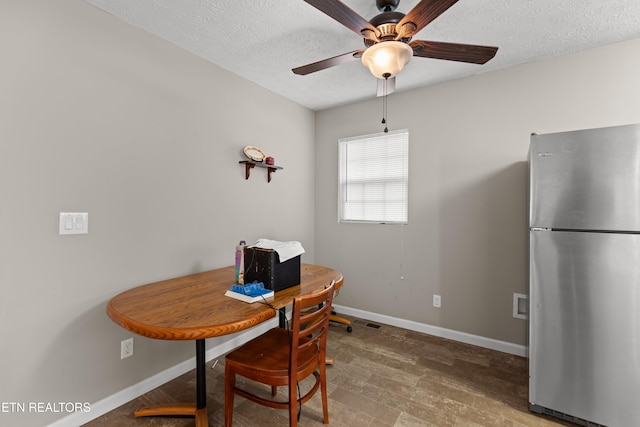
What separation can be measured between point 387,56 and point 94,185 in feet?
6.27

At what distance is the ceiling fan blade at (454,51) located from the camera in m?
1.57

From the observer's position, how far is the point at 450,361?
2.44m

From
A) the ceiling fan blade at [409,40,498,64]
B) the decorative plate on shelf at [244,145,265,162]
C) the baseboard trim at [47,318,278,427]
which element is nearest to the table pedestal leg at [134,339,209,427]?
the baseboard trim at [47,318,278,427]

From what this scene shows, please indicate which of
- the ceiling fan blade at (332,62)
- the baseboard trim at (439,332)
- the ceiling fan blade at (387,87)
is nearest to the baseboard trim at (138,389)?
the baseboard trim at (439,332)

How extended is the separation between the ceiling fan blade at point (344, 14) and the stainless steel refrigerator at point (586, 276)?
50.4 inches

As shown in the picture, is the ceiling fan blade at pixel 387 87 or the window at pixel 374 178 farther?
the window at pixel 374 178

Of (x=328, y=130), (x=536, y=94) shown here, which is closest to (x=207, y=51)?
(x=328, y=130)

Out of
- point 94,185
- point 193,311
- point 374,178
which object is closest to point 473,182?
point 374,178

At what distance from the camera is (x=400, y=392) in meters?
2.04

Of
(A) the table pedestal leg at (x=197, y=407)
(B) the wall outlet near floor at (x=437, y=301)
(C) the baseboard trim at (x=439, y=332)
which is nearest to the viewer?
(A) the table pedestal leg at (x=197, y=407)

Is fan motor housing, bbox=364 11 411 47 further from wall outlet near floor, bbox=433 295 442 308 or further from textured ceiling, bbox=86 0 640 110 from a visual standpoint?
wall outlet near floor, bbox=433 295 442 308

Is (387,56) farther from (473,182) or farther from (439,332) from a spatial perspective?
(439,332)

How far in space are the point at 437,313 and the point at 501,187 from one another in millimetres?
1362

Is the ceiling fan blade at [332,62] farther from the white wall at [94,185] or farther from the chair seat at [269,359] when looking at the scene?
the chair seat at [269,359]
